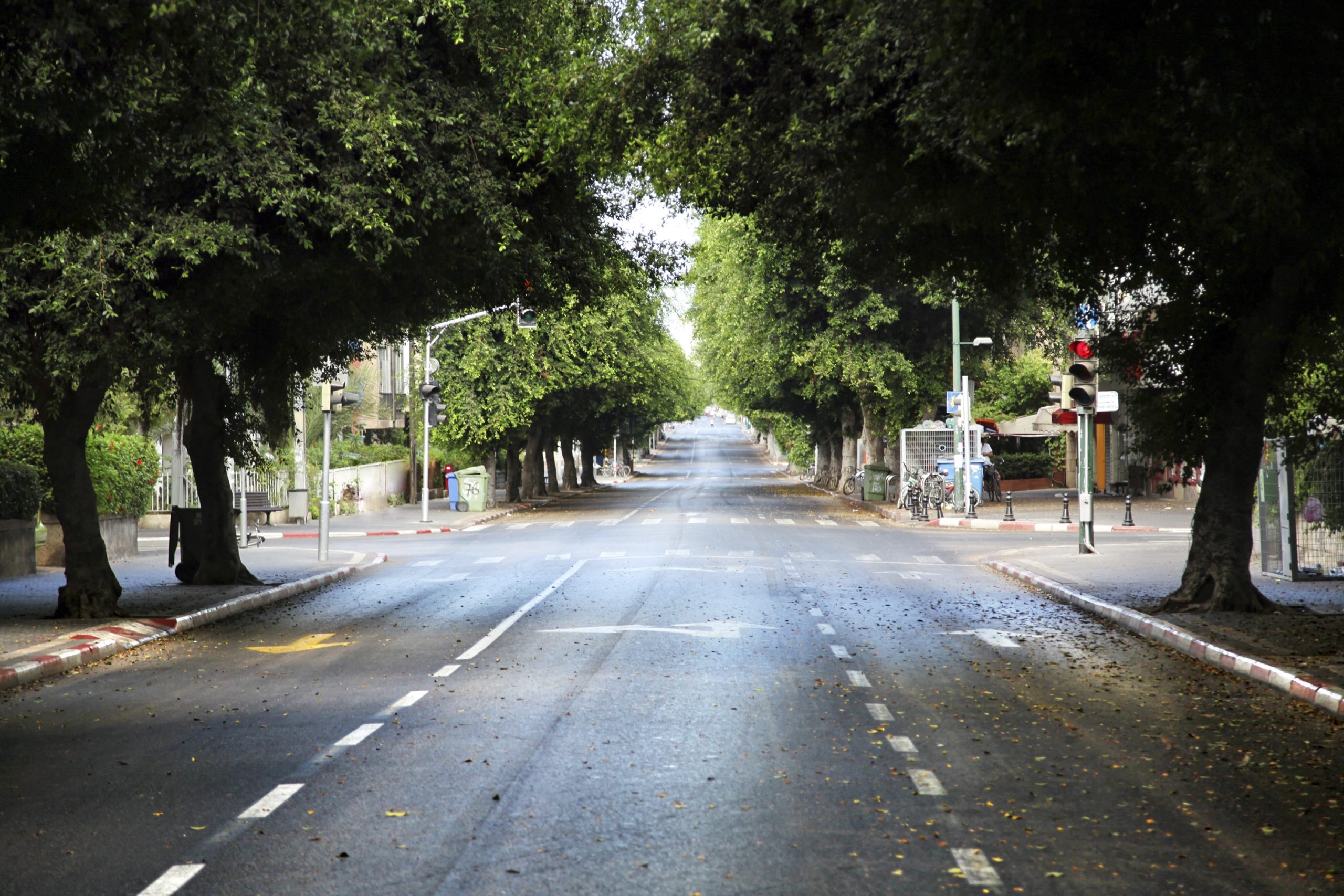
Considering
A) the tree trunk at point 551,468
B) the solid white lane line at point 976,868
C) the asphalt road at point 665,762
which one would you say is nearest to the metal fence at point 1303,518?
the asphalt road at point 665,762

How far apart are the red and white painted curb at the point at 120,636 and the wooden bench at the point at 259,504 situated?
17005 mm

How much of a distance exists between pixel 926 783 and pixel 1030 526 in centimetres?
2740

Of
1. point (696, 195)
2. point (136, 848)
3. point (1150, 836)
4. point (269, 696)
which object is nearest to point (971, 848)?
point (1150, 836)

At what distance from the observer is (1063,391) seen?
2273 centimetres

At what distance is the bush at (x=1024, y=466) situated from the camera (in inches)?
2234

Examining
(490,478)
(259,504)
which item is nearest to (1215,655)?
(259,504)

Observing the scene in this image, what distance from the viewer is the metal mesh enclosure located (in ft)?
142

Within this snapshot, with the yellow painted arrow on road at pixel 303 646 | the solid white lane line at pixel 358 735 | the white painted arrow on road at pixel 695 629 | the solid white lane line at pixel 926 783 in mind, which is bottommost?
the yellow painted arrow on road at pixel 303 646

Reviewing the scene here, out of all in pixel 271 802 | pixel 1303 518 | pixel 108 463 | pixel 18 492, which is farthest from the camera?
pixel 108 463

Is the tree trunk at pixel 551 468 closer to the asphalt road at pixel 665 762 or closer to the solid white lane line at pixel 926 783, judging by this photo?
the asphalt road at pixel 665 762

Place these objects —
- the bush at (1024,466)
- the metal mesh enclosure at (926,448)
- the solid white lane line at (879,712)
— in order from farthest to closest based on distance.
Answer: the bush at (1024,466)
the metal mesh enclosure at (926,448)
the solid white lane line at (879,712)

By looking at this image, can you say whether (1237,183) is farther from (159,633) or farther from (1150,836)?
(159,633)

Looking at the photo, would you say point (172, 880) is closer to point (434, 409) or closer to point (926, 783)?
point (926, 783)

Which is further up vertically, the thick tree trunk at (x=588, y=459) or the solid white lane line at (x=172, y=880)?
the thick tree trunk at (x=588, y=459)
